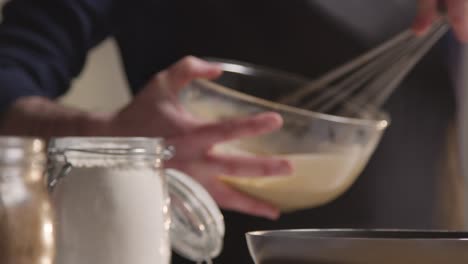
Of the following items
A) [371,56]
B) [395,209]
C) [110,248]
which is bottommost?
[110,248]

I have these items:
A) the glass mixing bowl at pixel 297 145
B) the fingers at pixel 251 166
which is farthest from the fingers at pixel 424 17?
the fingers at pixel 251 166

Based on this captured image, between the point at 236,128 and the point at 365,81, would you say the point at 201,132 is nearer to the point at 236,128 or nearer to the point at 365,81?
the point at 236,128

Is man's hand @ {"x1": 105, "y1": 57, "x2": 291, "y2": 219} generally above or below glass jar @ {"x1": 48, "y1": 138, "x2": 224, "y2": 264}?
above

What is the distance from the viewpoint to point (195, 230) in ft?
1.55

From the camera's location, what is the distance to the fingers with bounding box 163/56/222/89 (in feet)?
2.17

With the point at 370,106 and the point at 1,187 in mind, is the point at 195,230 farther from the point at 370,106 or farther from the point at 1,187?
the point at 370,106

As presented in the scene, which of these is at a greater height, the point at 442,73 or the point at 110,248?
the point at 442,73

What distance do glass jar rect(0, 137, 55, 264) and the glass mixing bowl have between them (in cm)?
33

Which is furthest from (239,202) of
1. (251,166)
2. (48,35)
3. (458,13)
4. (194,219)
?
(48,35)

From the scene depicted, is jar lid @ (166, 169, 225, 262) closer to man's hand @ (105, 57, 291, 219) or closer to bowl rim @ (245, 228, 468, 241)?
bowl rim @ (245, 228, 468, 241)

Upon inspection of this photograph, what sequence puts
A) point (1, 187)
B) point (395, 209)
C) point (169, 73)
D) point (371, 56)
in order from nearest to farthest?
point (1, 187) < point (169, 73) < point (371, 56) < point (395, 209)

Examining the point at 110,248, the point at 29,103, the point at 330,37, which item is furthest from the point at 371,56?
the point at 110,248

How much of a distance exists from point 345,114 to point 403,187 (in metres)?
0.18

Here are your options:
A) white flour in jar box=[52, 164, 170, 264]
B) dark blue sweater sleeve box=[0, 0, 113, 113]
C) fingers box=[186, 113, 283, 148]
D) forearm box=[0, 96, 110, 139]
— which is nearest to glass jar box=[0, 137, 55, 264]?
white flour in jar box=[52, 164, 170, 264]
